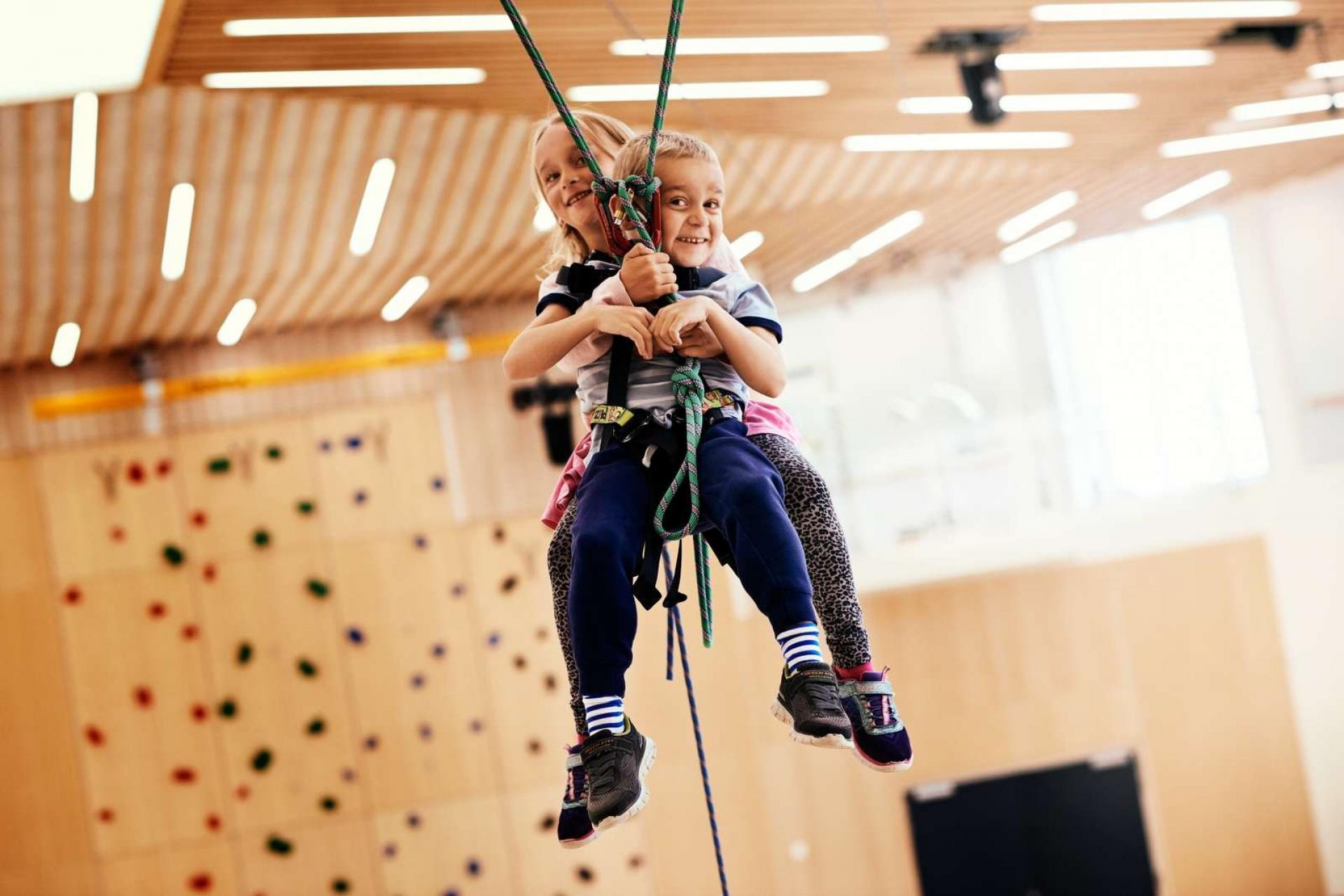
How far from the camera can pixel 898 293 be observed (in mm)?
9906

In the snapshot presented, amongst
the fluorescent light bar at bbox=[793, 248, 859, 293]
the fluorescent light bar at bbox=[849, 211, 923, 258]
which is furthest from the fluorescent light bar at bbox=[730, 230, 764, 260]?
the fluorescent light bar at bbox=[793, 248, 859, 293]

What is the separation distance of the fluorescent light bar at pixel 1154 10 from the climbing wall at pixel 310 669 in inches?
169

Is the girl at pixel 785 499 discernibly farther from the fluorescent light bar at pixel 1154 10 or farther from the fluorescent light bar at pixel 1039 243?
the fluorescent light bar at pixel 1039 243

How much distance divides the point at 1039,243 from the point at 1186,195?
1.01m

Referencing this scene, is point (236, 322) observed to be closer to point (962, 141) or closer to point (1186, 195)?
point (962, 141)

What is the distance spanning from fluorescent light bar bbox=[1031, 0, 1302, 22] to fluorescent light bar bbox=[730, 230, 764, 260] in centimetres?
231

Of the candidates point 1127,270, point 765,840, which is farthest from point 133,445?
point 1127,270

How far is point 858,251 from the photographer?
8820 mm

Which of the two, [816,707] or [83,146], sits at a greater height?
[83,146]

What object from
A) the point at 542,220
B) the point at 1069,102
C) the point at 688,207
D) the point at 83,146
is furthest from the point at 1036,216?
the point at 688,207

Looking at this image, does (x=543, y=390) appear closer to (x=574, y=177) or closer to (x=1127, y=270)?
(x=1127, y=270)

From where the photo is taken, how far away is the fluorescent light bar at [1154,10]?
17.7ft

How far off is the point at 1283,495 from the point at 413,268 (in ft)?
19.2

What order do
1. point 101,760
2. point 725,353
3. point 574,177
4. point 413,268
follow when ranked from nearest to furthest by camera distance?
1. point 725,353
2. point 574,177
3. point 413,268
4. point 101,760
